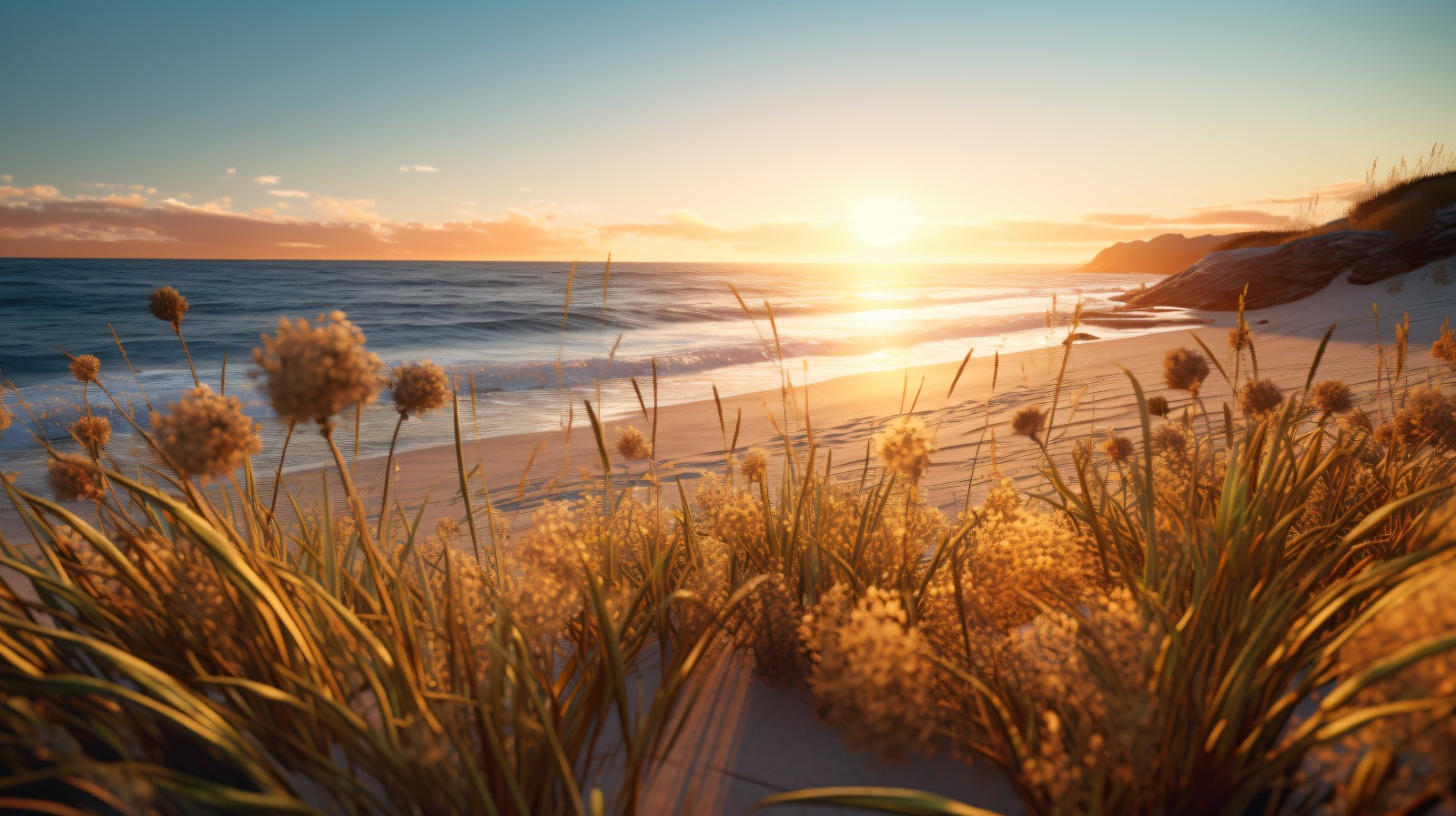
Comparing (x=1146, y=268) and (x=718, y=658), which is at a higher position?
(x=1146, y=268)

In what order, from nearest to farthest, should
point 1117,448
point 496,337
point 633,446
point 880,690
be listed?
point 880,690 → point 1117,448 → point 633,446 → point 496,337

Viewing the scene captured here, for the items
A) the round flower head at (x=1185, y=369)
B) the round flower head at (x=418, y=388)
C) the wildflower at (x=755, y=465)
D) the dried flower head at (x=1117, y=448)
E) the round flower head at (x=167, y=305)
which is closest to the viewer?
the round flower head at (x=418, y=388)

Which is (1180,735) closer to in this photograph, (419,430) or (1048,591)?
(1048,591)

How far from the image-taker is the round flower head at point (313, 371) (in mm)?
1139

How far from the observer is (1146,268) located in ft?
293

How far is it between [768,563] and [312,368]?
173 centimetres

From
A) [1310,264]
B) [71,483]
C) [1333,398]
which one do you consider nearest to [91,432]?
[71,483]

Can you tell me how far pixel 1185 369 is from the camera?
87.0 inches

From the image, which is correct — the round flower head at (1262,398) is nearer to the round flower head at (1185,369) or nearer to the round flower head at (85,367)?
the round flower head at (1185,369)

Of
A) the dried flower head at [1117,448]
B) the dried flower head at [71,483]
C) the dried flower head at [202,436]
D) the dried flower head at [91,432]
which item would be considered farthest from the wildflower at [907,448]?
the dried flower head at [91,432]

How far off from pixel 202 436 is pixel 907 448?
64.2 inches

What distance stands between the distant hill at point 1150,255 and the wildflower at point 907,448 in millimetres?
97157

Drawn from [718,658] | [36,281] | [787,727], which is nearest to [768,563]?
[718,658]

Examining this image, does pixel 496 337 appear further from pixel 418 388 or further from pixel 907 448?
pixel 907 448
